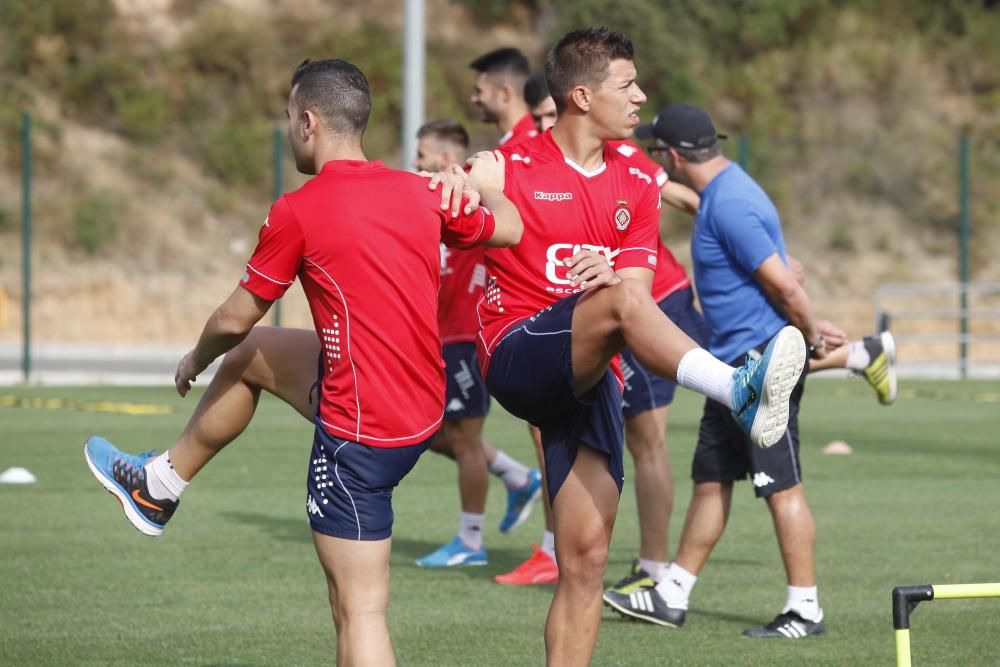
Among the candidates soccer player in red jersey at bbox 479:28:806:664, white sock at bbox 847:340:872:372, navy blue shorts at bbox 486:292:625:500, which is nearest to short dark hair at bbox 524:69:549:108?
white sock at bbox 847:340:872:372

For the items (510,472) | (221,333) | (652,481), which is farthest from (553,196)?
(510,472)

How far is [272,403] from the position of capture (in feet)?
60.4

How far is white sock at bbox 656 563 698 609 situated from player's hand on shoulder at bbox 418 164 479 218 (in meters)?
2.64

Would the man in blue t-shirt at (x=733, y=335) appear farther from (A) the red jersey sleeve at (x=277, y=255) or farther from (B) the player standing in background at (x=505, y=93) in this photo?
(A) the red jersey sleeve at (x=277, y=255)

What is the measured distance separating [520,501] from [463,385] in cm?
104

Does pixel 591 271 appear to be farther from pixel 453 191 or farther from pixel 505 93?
pixel 505 93

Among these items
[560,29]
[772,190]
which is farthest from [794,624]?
[560,29]

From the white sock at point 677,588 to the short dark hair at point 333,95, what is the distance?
A: 2.96m

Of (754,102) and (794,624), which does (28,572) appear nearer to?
(794,624)

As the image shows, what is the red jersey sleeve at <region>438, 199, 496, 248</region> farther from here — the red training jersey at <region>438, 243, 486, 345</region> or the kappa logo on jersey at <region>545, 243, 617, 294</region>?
the red training jersey at <region>438, 243, 486, 345</region>

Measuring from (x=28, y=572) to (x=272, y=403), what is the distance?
1041 centimetres

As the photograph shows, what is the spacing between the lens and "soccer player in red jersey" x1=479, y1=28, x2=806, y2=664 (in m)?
4.67

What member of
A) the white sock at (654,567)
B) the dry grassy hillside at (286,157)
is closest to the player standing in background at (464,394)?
the white sock at (654,567)

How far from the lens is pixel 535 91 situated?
8531 mm
